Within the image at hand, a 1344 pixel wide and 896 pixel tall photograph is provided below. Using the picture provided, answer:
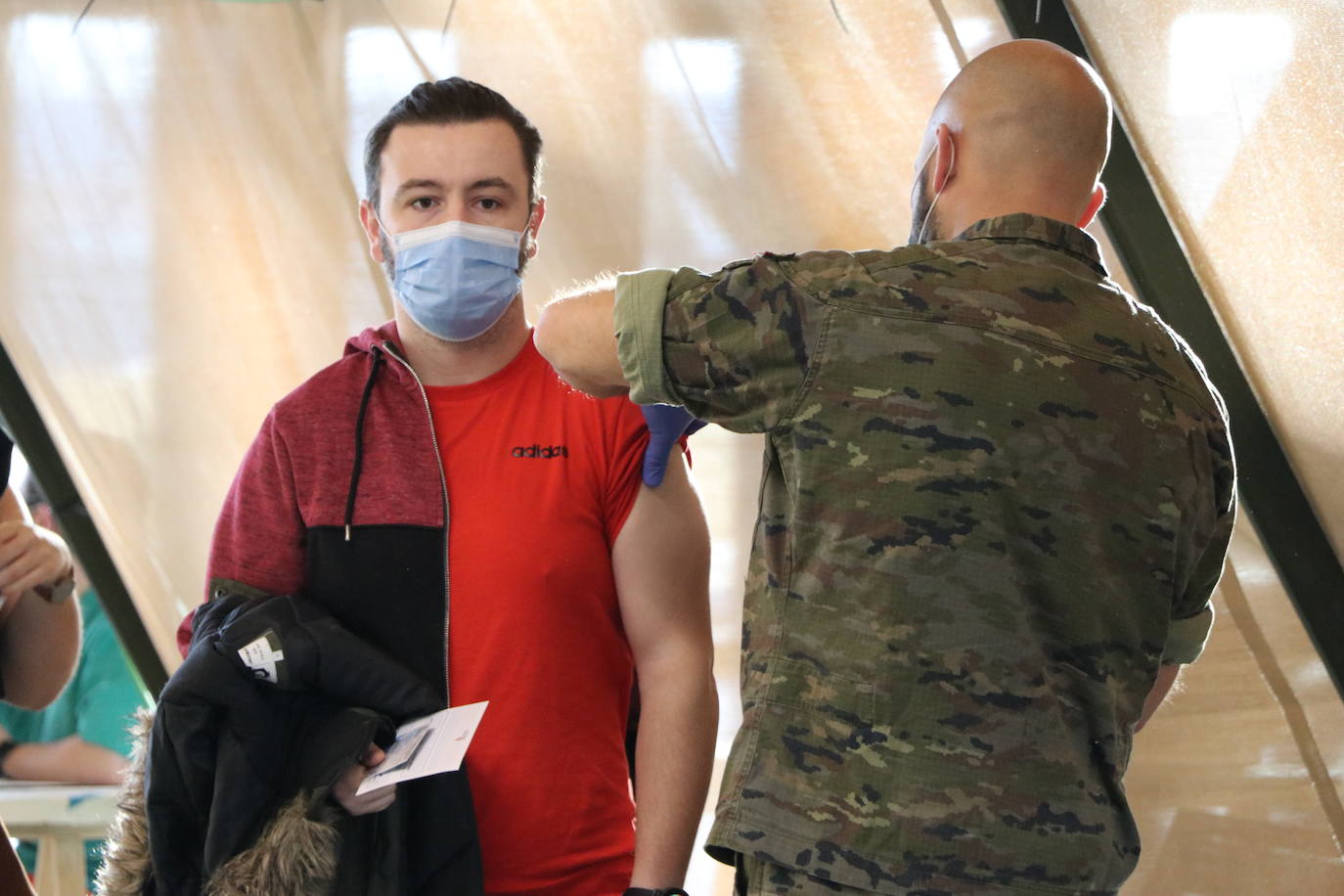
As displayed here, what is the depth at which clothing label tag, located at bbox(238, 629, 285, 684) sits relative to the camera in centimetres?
148

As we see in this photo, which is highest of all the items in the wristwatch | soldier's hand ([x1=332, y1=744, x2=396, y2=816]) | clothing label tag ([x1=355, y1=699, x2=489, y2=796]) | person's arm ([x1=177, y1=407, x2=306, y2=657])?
person's arm ([x1=177, y1=407, x2=306, y2=657])

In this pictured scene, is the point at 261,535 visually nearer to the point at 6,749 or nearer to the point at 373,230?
the point at 373,230

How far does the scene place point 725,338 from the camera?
121 cm

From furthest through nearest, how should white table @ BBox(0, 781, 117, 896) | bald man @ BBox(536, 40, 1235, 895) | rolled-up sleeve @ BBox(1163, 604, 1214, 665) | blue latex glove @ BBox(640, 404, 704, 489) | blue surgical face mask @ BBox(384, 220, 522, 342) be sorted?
white table @ BBox(0, 781, 117, 896)
blue surgical face mask @ BBox(384, 220, 522, 342)
blue latex glove @ BBox(640, 404, 704, 489)
rolled-up sleeve @ BBox(1163, 604, 1214, 665)
bald man @ BBox(536, 40, 1235, 895)

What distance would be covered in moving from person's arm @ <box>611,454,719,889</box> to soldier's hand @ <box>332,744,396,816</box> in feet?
1.00

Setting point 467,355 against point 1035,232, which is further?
point 467,355

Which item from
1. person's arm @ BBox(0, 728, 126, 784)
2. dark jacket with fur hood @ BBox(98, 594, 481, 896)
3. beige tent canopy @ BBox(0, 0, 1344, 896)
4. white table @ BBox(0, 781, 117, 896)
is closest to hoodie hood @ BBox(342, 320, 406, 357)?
dark jacket with fur hood @ BBox(98, 594, 481, 896)

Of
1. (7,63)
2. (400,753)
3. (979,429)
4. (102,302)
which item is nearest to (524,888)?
(400,753)

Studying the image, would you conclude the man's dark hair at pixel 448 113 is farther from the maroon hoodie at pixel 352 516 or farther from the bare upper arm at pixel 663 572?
the bare upper arm at pixel 663 572

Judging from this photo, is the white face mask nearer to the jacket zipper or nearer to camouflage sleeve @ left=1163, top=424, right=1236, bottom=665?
camouflage sleeve @ left=1163, top=424, right=1236, bottom=665

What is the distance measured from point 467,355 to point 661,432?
0.33 m

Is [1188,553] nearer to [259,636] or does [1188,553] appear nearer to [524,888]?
[524,888]

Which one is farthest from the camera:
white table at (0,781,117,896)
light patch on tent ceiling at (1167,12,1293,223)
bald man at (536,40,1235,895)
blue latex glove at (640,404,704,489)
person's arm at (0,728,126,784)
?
person's arm at (0,728,126,784)

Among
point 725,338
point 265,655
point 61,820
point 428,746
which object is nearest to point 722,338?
point 725,338
